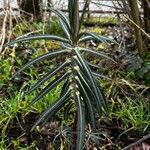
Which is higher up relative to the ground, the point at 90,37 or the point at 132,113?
the point at 90,37

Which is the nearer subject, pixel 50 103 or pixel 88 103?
pixel 88 103

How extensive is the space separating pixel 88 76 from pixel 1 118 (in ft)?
3.22

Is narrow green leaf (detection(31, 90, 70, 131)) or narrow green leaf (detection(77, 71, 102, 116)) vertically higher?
narrow green leaf (detection(77, 71, 102, 116))

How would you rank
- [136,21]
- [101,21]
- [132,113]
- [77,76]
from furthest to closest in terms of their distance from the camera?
1. [101,21]
2. [136,21]
3. [132,113]
4. [77,76]

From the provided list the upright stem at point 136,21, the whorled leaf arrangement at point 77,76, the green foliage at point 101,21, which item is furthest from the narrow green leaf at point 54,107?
the green foliage at point 101,21

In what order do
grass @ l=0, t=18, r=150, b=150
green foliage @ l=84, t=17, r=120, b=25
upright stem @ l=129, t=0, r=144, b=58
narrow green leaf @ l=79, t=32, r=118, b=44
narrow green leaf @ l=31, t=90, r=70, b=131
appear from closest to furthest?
1. narrow green leaf @ l=79, t=32, r=118, b=44
2. narrow green leaf @ l=31, t=90, r=70, b=131
3. grass @ l=0, t=18, r=150, b=150
4. upright stem @ l=129, t=0, r=144, b=58
5. green foliage @ l=84, t=17, r=120, b=25

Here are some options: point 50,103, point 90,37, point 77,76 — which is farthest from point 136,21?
point 77,76

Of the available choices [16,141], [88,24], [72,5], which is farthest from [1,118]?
[88,24]

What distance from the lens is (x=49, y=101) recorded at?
2.91m

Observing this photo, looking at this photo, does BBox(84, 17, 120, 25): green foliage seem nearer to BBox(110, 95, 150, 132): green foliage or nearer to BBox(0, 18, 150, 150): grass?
BBox(0, 18, 150, 150): grass

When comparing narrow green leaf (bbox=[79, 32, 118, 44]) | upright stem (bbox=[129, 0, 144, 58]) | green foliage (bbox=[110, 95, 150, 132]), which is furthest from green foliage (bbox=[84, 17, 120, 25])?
narrow green leaf (bbox=[79, 32, 118, 44])

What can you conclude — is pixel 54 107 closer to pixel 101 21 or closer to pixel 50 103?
pixel 50 103

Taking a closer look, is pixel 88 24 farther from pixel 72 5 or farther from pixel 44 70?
pixel 72 5

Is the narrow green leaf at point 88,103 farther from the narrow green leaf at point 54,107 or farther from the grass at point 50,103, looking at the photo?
the grass at point 50,103
